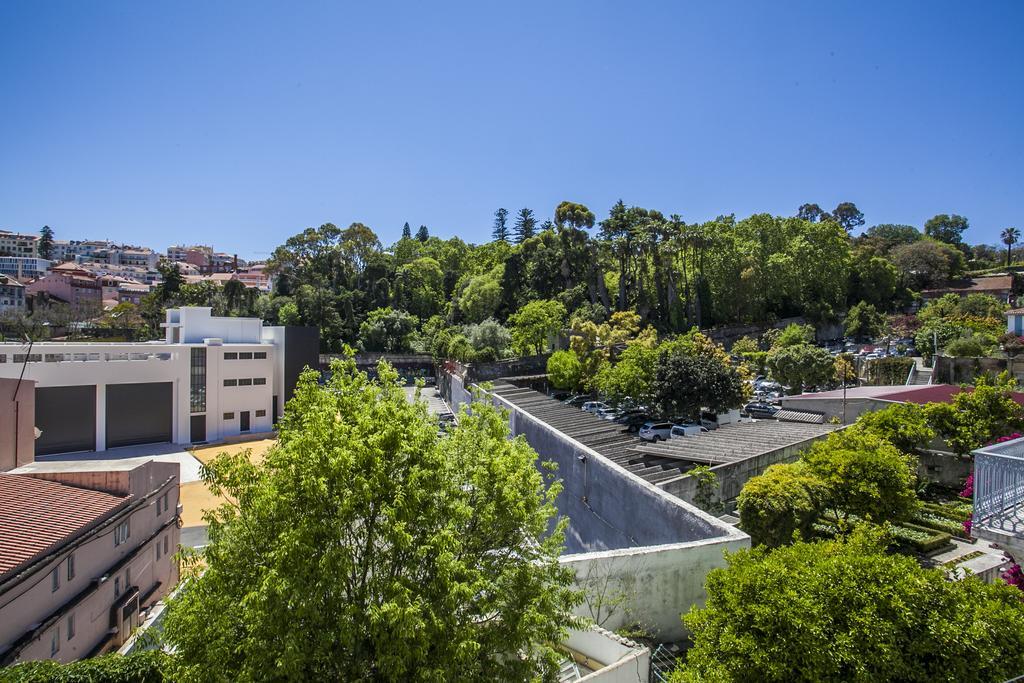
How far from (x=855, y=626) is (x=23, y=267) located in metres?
150

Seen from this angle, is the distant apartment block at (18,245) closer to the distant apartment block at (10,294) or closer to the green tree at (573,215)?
the distant apartment block at (10,294)

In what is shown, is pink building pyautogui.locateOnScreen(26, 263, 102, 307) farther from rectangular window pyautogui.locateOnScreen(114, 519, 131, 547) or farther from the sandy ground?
rectangular window pyautogui.locateOnScreen(114, 519, 131, 547)

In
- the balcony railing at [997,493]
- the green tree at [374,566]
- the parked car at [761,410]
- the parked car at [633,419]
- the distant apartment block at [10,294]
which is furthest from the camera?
the distant apartment block at [10,294]

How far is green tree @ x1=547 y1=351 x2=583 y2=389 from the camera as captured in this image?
125ft

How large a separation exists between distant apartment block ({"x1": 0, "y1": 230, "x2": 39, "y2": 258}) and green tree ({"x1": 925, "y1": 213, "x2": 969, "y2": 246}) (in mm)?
184662

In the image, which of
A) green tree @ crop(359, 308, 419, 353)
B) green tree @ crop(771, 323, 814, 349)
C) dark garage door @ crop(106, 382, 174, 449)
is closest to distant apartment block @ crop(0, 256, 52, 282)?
green tree @ crop(359, 308, 419, 353)

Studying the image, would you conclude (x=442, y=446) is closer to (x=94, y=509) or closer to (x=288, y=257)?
(x=94, y=509)

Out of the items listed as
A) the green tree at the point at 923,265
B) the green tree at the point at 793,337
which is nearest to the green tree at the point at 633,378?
the green tree at the point at 793,337

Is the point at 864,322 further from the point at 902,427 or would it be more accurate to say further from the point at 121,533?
the point at 121,533

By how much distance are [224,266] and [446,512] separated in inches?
6174

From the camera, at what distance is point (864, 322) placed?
5656 centimetres

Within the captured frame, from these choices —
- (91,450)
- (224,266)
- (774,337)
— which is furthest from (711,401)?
(224,266)

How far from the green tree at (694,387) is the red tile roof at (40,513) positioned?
23216 millimetres

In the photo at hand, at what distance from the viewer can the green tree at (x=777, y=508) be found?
11820 millimetres
